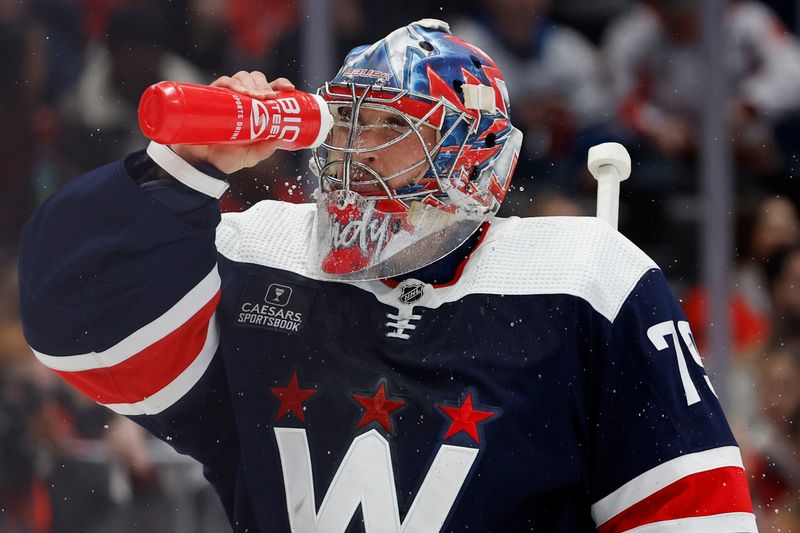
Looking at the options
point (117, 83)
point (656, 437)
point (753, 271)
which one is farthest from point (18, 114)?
point (656, 437)

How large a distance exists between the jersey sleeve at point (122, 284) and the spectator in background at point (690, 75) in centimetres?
266

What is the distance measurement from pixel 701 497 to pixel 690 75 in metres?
2.73

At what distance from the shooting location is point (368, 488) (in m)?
2.04

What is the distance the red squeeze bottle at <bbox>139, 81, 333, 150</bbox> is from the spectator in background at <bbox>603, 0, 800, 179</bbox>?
264 centimetres

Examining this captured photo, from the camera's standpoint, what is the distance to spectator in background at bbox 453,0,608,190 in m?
4.21

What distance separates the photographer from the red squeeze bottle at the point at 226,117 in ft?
5.46

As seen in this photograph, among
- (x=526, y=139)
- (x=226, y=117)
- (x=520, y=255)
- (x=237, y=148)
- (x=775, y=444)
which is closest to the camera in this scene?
(x=226, y=117)

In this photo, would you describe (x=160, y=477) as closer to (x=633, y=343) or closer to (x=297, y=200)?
(x=297, y=200)

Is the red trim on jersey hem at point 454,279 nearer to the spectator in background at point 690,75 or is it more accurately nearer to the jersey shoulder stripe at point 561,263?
the jersey shoulder stripe at point 561,263

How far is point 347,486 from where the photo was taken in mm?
2055

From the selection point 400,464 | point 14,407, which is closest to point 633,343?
point 400,464

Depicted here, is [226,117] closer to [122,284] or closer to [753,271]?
[122,284]

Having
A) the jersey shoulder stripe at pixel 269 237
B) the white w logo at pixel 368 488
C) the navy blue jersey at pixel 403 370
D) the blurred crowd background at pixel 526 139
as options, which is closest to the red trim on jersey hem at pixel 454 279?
the navy blue jersey at pixel 403 370

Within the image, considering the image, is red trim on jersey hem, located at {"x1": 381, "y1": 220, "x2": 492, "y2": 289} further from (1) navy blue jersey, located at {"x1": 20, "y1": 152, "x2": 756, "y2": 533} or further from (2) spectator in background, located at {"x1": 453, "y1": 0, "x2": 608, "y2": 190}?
(2) spectator in background, located at {"x1": 453, "y1": 0, "x2": 608, "y2": 190}
